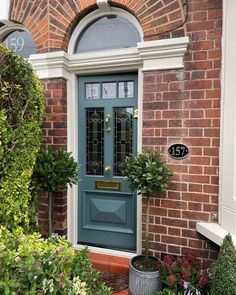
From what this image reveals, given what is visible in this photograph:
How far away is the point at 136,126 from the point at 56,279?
1.97m

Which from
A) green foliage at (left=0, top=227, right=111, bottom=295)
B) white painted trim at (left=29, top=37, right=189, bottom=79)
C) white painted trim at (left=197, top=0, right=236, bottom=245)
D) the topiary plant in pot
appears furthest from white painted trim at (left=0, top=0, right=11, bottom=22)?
green foliage at (left=0, top=227, right=111, bottom=295)

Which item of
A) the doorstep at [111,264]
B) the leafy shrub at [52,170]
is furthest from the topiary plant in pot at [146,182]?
the leafy shrub at [52,170]

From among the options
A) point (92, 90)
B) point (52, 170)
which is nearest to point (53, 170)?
point (52, 170)

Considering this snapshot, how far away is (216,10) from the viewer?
8.70 ft

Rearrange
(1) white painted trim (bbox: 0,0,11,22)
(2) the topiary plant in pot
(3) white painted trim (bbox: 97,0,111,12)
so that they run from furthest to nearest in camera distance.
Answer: (1) white painted trim (bbox: 0,0,11,22) → (3) white painted trim (bbox: 97,0,111,12) → (2) the topiary plant in pot

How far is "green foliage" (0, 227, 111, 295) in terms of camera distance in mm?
1526

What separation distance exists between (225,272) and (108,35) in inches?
110

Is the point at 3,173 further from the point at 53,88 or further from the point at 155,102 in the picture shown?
the point at 155,102

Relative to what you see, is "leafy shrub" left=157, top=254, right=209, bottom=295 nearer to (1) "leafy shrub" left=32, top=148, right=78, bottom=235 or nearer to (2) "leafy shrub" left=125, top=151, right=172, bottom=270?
(2) "leafy shrub" left=125, top=151, right=172, bottom=270

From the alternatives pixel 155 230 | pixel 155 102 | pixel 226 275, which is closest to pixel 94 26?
pixel 155 102

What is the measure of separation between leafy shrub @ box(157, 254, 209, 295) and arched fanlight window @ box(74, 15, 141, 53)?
8.02 ft

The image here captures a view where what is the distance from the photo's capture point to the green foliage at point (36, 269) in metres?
1.53

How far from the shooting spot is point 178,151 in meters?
2.82

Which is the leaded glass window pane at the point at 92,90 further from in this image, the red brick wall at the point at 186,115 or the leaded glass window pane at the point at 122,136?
the red brick wall at the point at 186,115
